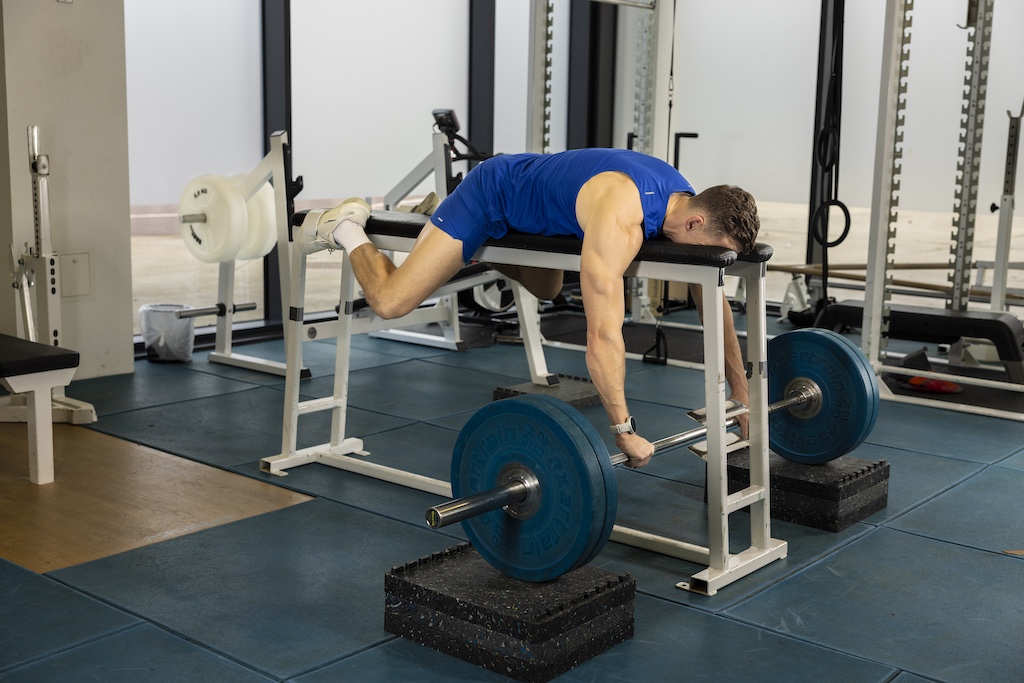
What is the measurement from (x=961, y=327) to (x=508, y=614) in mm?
3474

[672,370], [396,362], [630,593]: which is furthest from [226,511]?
[672,370]

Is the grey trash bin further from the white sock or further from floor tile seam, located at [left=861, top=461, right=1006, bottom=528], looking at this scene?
floor tile seam, located at [left=861, top=461, right=1006, bottom=528]

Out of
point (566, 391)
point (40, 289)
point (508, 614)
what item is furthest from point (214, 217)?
point (508, 614)

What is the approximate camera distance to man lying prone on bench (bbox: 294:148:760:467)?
8.64 feet

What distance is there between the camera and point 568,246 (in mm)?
2842

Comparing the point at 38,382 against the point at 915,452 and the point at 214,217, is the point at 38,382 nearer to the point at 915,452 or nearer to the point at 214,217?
the point at 214,217

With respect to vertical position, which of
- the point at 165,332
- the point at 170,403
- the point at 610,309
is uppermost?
the point at 610,309

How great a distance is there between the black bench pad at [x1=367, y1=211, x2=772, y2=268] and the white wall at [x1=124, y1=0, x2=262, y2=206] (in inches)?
96.2

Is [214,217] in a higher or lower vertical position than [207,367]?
higher

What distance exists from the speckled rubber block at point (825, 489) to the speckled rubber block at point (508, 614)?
971 millimetres

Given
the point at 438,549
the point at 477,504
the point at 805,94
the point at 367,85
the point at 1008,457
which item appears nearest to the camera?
the point at 477,504

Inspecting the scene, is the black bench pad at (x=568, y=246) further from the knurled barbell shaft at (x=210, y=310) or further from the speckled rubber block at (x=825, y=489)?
the knurled barbell shaft at (x=210, y=310)

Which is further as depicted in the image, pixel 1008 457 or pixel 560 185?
pixel 1008 457

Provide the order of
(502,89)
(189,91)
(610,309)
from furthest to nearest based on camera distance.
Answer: (502,89)
(189,91)
(610,309)
